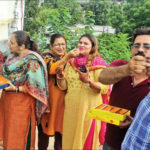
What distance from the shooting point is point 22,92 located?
2.27 metres

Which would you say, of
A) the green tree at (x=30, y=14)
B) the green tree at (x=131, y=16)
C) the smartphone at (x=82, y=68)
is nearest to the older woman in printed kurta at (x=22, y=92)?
the smartphone at (x=82, y=68)

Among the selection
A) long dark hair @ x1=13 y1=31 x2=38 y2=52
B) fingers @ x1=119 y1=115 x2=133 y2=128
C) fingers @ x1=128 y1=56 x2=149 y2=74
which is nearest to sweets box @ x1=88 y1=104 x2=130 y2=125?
fingers @ x1=119 y1=115 x2=133 y2=128

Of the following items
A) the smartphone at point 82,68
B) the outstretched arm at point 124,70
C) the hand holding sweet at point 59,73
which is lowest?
the hand holding sweet at point 59,73

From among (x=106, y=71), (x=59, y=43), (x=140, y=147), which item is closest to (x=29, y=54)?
(x=59, y=43)

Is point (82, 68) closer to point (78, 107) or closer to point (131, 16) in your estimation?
point (78, 107)

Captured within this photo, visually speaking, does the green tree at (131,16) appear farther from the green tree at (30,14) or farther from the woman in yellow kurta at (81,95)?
the woman in yellow kurta at (81,95)

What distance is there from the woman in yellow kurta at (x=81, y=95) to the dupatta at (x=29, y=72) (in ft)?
0.74

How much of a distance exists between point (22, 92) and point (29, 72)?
0.79ft

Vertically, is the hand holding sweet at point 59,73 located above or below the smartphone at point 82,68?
below

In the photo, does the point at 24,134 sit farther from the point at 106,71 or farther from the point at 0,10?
the point at 0,10

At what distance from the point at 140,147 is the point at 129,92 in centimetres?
68

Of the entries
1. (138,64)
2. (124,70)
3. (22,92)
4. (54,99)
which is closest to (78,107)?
(54,99)

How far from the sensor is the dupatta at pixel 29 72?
2234mm

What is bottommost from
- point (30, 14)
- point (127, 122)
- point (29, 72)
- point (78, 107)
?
point (78, 107)
